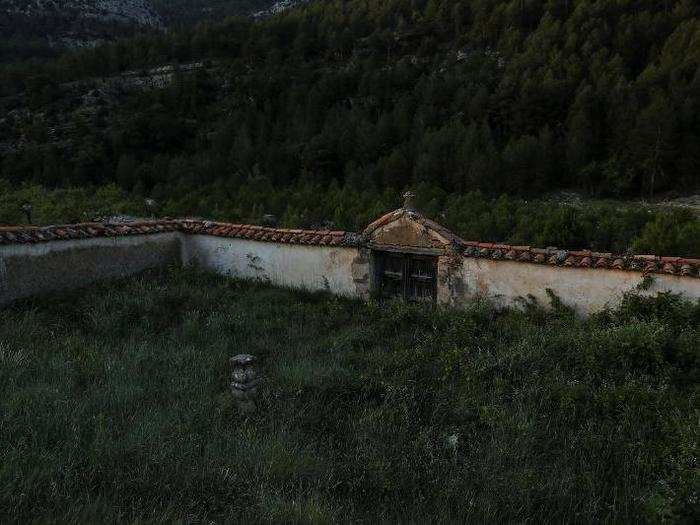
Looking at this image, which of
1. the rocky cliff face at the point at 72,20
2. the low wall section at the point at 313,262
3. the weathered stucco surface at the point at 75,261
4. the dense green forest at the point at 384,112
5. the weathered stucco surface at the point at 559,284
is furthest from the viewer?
the rocky cliff face at the point at 72,20

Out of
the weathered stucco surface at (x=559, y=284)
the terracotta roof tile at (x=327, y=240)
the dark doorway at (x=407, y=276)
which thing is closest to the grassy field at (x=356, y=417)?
the weathered stucco surface at (x=559, y=284)

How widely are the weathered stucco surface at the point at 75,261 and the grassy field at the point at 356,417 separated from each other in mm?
659

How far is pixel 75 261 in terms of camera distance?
920 cm

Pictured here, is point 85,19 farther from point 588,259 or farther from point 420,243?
point 588,259

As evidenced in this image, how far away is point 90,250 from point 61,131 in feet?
114

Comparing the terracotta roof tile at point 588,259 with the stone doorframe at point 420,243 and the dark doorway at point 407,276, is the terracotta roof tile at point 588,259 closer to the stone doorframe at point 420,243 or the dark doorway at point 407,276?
the stone doorframe at point 420,243

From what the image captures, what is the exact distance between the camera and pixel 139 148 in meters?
37.0

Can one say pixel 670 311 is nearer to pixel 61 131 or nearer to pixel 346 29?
pixel 61 131

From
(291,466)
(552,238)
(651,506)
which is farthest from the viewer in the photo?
(552,238)

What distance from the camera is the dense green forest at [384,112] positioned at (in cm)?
2778

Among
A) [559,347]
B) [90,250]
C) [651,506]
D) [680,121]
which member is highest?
[680,121]

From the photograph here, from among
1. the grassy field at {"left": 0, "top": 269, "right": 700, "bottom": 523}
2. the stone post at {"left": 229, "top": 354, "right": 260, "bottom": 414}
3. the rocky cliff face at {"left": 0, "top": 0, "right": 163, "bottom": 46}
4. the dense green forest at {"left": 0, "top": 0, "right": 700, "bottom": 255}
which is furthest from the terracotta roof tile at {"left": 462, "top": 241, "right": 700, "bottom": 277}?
the rocky cliff face at {"left": 0, "top": 0, "right": 163, "bottom": 46}

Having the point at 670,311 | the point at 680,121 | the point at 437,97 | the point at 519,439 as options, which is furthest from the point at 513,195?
the point at 519,439

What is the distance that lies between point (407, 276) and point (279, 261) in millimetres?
2521
